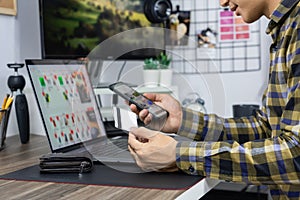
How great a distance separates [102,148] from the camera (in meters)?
1.29

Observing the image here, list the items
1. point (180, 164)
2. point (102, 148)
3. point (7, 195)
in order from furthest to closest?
point (102, 148) → point (180, 164) → point (7, 195)

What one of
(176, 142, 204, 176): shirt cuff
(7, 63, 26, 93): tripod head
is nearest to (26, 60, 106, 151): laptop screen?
(7, 63, 26, 93): tripod head

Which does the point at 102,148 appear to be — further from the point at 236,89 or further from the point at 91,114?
the point at 236,89

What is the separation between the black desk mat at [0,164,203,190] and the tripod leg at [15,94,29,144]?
385mm

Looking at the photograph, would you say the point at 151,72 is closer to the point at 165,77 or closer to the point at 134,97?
the point at 165,77

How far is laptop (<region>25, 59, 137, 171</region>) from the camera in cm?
124

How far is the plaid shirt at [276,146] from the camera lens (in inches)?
36.2

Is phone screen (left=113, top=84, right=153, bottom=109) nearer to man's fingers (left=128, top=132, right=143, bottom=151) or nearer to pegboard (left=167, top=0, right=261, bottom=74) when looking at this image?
man's fingers (left=128, top=132, right=143, bottom=151)

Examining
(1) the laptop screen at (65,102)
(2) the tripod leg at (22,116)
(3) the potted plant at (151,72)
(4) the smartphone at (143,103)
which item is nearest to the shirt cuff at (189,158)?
(4) the smartphone at (143,103)

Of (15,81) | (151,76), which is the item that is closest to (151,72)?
(151,76)

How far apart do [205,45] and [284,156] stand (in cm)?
158

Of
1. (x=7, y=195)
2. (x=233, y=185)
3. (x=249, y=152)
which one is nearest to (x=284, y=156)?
(x=249, y=152)

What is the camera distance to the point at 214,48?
96.5 inches

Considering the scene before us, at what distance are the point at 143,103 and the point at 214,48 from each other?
4.62 feet
